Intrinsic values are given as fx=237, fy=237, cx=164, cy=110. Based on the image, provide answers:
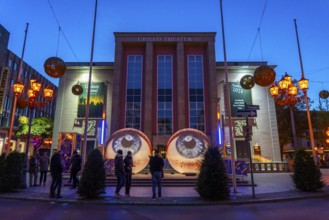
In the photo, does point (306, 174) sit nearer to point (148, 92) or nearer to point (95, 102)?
point (148, 92)

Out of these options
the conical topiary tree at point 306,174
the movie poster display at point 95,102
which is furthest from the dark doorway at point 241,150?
the conical topiary tree at point 306,174

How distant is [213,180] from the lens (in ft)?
29.9

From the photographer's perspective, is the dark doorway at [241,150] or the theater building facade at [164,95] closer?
the dark doorway at [241,150]

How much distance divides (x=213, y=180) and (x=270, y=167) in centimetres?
1921

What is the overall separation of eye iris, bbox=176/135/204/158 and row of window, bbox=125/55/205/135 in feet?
49.0

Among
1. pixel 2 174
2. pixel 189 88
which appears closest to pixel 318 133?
pixel 189 88

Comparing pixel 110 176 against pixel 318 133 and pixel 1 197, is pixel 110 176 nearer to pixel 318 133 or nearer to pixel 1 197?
pixel 1 197

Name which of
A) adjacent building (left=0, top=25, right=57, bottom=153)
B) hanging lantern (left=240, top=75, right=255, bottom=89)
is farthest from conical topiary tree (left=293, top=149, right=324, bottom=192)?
adjacent building (left=0, top=25, right=57, bottom=153)

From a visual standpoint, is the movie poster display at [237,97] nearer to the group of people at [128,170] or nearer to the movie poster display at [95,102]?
the movie poster display at [95,102]

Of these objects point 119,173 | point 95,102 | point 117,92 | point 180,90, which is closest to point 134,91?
point 117,92

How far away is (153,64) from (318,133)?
31.0m

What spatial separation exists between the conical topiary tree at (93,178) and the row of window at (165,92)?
70.6 feet

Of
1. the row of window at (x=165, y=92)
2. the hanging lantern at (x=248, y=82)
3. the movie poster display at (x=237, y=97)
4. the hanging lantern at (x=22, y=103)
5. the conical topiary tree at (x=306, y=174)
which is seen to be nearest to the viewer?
the conical topiary tree at (x=306, y=174)

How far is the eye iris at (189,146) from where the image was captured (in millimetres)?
15617
